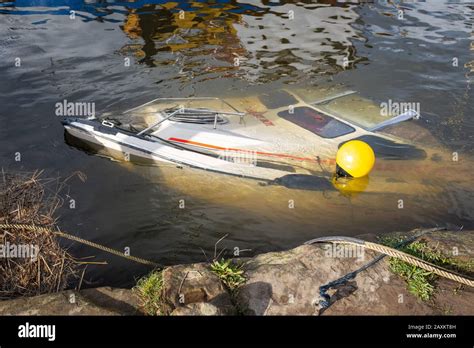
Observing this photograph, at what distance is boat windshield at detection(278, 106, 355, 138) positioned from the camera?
10.0 metres

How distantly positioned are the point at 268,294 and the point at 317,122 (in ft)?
19.9

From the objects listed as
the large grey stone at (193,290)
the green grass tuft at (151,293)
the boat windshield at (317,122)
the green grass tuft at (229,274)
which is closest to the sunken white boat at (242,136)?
the boat windshield at (317,122)

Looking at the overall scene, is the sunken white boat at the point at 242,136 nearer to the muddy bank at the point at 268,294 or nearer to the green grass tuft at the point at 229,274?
the muddy bank at the point at 268,294

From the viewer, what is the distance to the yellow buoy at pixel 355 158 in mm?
8703

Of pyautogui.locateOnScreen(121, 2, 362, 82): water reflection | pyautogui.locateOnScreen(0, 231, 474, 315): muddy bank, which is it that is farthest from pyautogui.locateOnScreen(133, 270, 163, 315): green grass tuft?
pyautogui.locateOnScreen(121, 2, 362, 82): water reflection

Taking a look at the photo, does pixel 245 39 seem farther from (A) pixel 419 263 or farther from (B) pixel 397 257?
(A) pixel 419 263

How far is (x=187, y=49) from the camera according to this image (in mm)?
16016

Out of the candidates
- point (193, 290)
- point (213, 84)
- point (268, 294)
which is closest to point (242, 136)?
point (213, 84)

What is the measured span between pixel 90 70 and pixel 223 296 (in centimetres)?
1193

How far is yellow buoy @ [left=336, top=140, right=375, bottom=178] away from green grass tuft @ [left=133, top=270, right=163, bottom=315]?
499 centimetres

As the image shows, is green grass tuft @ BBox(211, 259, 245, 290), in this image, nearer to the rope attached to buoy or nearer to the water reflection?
the rope attached to buoy

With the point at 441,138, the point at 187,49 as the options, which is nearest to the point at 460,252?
the point at 441,138
